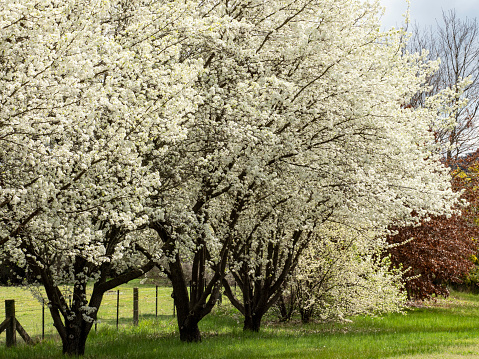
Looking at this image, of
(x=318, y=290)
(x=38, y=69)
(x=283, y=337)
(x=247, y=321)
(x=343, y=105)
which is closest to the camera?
(x=38, y=69)

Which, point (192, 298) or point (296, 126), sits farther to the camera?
point (192, 298)

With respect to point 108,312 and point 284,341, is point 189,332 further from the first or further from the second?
point 108,312

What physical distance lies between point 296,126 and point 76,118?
5.12 metres

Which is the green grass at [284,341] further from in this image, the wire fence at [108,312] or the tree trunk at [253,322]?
the wire fence at [108,312]

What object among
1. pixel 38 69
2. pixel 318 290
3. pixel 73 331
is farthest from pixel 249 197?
pixel 318 290

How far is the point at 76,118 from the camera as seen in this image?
23.6ft

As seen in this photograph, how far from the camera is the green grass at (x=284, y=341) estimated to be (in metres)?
11.7

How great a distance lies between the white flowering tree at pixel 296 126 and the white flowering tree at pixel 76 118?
1.14m

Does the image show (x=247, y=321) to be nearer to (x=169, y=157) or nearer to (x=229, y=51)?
(x=169, y=157)

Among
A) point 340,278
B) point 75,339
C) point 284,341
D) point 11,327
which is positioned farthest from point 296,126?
point 11,327

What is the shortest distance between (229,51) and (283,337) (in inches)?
325

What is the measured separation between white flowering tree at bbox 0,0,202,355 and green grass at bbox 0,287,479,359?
3.47 m

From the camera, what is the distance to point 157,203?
9.92 metres

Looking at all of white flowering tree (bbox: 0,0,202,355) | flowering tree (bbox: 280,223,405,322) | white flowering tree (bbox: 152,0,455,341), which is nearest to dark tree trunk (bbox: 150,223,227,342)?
white flowering tree (bbox: 152,0,455,341)
